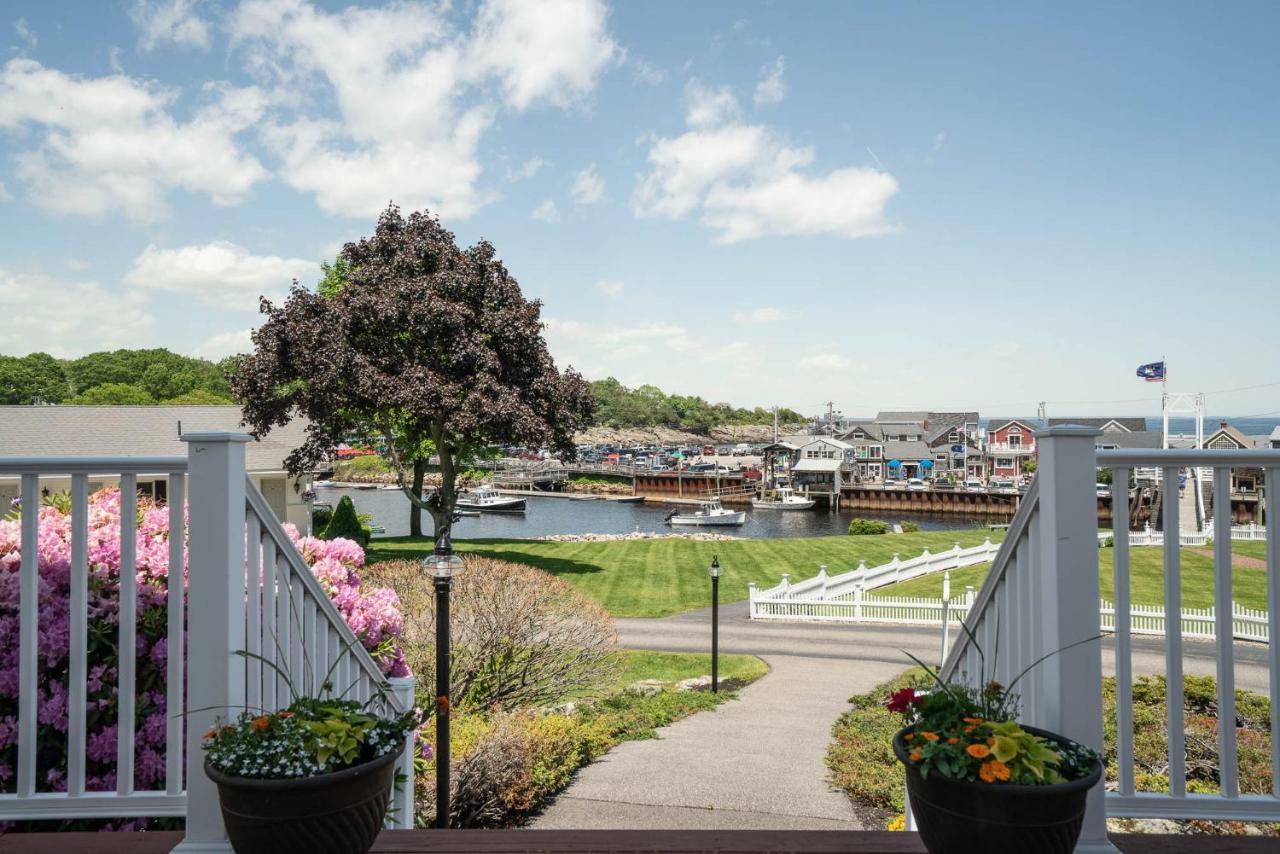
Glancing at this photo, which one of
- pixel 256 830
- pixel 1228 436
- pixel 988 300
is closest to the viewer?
pixel 256 830

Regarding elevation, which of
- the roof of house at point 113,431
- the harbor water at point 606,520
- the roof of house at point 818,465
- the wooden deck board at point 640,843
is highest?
the roof of house at point 113,431

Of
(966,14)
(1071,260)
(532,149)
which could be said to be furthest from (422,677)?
(1071,260)

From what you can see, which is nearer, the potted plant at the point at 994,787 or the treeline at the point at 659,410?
the potted plant at the point at 994,787

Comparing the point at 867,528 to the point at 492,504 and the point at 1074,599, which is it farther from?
the point at 1074,599

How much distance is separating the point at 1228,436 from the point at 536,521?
45843 millimetres

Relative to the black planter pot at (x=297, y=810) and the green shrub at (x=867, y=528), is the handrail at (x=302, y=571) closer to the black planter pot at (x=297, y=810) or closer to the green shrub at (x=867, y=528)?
the black planter pot at (x=297, y=810)

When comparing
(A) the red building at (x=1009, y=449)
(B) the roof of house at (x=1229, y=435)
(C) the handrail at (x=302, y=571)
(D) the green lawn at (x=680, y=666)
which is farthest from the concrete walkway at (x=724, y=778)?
(A) the red building at (x=1009, y=449)

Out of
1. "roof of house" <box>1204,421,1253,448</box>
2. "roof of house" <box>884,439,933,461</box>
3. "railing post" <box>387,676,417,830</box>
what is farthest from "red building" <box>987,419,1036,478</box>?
"railing post" <box>387,676,417,830</box>

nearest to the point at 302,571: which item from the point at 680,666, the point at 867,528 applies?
the point at 680,666

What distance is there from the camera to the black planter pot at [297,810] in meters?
1.75

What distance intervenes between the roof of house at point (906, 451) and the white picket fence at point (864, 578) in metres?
42.5

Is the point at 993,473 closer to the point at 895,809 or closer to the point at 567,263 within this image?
the point at 567,263

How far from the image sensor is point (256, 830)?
1771mm

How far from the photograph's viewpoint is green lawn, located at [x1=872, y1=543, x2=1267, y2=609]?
15.5 metres
